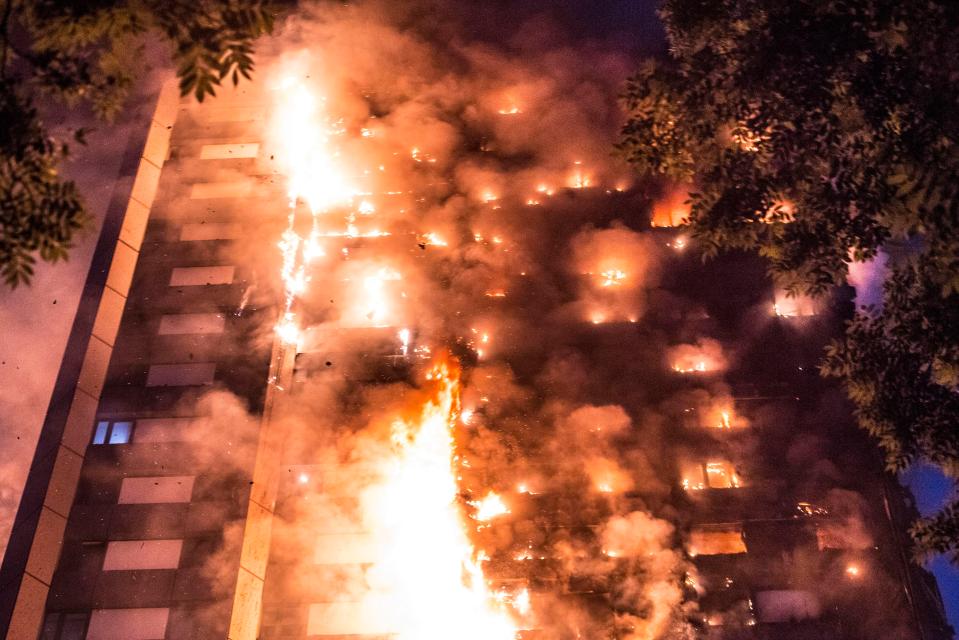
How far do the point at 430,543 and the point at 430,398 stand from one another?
3645mm

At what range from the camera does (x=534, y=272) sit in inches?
716

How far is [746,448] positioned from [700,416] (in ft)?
A: 4.49

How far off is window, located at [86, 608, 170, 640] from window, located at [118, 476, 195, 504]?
8.41 ft

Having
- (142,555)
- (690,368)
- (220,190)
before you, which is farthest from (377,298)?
(690,368)

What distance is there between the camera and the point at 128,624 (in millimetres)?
14633

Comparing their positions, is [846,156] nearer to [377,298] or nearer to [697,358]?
[697,358]

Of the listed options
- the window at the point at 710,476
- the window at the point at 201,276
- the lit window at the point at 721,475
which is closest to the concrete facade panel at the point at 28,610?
the window at the point at 201,276

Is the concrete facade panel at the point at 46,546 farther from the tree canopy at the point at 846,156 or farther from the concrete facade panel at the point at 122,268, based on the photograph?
the tree canopy at the point at 846,156

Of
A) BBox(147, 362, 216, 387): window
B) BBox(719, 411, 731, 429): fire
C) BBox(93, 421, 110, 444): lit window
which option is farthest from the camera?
BBox(147, 362, 216, 387): window

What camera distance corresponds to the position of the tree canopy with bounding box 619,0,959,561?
5551mm

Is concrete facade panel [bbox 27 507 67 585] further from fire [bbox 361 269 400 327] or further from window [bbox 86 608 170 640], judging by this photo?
fire [bbox 361 269 400 327]

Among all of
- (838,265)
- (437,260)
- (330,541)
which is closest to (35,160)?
(838,265)

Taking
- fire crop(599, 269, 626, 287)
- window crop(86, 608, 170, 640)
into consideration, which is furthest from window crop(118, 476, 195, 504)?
fire crop(599, 269, 626, 287)

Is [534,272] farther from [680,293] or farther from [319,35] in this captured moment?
[319,35]
